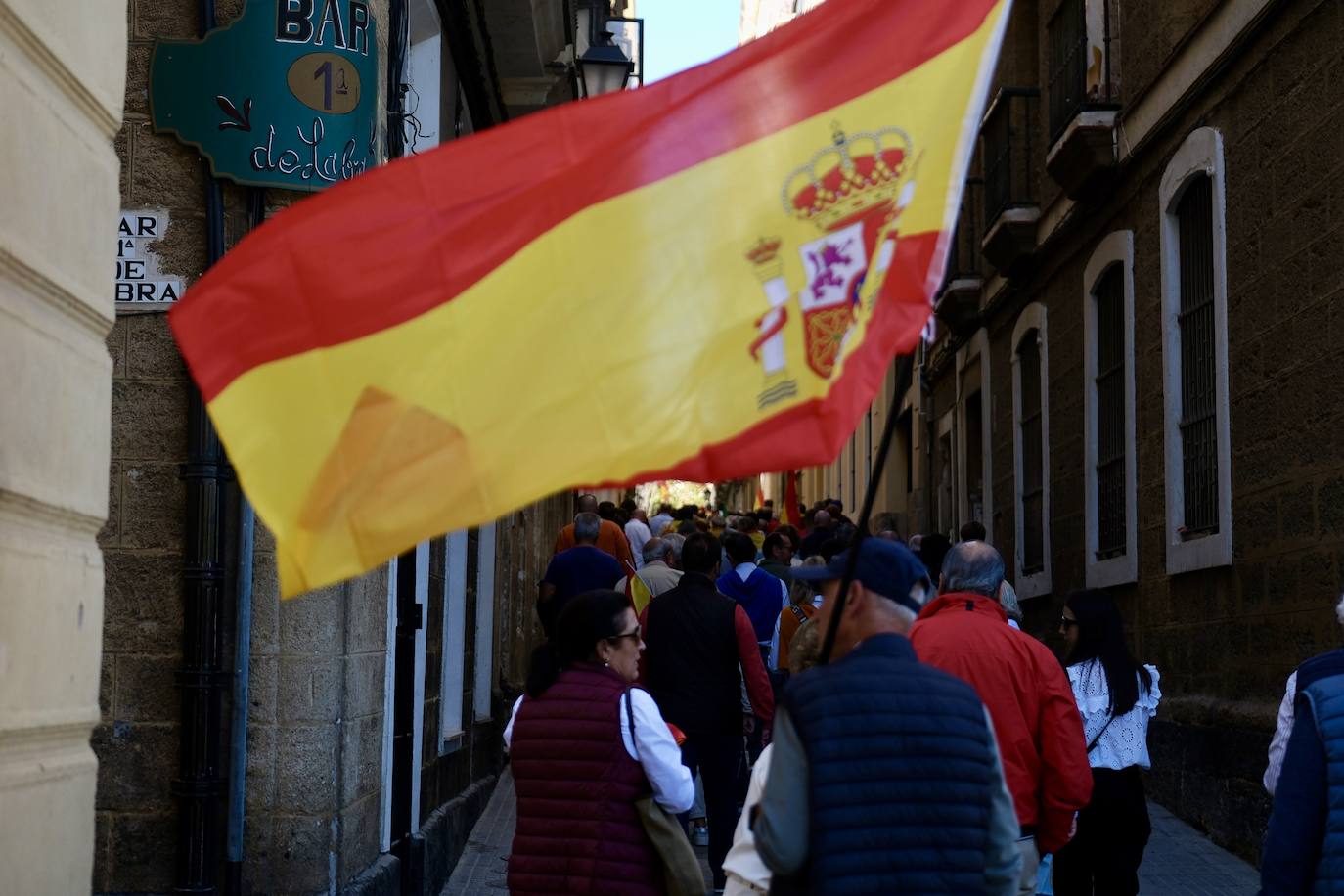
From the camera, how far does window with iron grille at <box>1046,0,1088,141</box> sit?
15.7 m

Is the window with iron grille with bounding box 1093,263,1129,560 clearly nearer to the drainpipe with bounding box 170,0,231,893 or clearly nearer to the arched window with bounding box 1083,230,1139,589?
the arched window with bounding box 1083,230,1139,589

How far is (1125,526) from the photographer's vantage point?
14.1 metres

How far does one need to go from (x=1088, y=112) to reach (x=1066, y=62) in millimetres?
2047

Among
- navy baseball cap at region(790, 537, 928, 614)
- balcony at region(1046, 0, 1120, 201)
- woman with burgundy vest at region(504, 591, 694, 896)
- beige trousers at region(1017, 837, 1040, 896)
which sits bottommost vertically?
beige trousers at region(1017, 837, 1040, 896)

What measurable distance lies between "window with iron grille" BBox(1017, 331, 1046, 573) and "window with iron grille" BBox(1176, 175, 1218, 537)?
16.7 feet

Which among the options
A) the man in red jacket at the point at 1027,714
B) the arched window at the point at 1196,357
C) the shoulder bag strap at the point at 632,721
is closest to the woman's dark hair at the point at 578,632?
the shoulder bag strap at the point at 632,721

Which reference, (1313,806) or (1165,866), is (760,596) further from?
(1313,806)

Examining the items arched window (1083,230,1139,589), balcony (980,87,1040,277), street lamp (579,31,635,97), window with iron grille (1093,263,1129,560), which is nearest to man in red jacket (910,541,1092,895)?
arched window (1083,230,1139,589)

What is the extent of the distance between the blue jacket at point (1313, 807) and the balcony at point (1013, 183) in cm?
1360

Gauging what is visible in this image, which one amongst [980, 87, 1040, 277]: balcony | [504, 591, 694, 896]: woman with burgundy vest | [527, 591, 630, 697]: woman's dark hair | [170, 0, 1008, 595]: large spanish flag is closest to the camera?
[170, 0, 1008, 595]: large spanish flag

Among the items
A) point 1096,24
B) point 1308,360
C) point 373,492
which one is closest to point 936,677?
point 373,492

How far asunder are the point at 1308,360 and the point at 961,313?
12072 millimetres

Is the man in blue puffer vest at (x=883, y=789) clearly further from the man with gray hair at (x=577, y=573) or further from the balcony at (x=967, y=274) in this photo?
the balcony at (x=967, y=274)

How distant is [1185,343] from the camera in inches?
496
